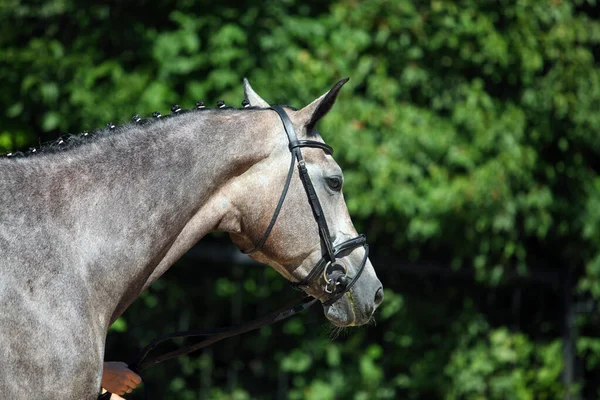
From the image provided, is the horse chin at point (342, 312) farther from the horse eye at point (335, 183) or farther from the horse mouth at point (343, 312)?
the horse eye at point (335, 183)

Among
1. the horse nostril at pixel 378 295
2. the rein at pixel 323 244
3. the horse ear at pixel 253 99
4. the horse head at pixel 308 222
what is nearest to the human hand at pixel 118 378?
the rein at pixel 323 244

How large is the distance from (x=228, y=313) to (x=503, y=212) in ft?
6.26

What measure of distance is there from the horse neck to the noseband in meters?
0.08

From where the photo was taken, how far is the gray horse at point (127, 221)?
6.63ft

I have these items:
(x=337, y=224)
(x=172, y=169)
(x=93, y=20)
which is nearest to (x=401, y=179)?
(x=93, y=20)

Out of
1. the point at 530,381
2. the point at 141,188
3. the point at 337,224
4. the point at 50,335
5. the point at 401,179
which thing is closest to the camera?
the point at 50,335

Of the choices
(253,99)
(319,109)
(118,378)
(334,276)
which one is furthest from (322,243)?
(118,378)

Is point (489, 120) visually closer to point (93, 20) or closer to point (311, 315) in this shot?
point (311, 315)

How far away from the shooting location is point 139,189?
2254 mm

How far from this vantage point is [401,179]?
496cm

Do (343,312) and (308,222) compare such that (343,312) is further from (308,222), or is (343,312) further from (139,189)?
(139,189)

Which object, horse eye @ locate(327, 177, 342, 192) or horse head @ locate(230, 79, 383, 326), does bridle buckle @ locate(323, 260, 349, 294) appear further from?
horse eye @ locate(327, 177, 342, 192)

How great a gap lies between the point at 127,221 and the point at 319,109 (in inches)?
26.4

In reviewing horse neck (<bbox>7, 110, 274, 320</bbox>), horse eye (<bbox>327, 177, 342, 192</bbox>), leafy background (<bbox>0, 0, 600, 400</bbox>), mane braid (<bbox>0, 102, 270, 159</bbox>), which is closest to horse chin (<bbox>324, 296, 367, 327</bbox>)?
horse eye (<bbox>327, 177, 342, 192</bbox>)
